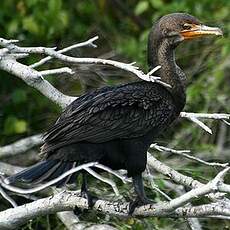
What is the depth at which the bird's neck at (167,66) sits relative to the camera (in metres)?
4.38

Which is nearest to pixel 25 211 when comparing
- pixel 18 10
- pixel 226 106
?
Result: pixel 226 106

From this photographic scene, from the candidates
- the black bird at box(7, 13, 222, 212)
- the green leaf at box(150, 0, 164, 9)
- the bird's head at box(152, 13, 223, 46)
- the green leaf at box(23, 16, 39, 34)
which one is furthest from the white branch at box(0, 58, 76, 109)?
the green leaf at box(150, 0, 164, 9)

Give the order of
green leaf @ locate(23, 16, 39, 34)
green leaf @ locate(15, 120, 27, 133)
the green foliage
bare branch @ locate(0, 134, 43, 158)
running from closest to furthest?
bare branch @ locate(0, 134, 43, 158), the green foliage, green leaf @ locate(15, 120, 27, 133), green leaf @ locate(23, 16, 39, 34)

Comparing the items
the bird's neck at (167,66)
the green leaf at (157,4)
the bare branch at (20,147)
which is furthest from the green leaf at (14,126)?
the bird's neck at (167,66)

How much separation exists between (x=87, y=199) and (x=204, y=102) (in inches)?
75.9

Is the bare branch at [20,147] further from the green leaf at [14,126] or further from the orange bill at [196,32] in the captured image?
the orange bill at [196,32]

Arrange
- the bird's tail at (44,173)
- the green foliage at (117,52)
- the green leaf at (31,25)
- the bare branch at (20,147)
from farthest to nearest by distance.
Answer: the green leaf at (31,25) → the green foliage at (117,52) → the bare branch at (20,147) → the bird's tail at (44,173)

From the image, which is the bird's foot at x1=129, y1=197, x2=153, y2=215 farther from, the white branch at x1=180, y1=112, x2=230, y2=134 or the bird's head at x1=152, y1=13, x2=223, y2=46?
the bird's head at x1=152, y1=13, x2=223, y2=46

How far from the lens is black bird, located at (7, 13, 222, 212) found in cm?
411

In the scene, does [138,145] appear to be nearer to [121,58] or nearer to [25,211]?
[25,211]

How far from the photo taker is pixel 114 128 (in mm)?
4184

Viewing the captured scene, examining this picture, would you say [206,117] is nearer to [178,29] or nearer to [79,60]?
[178,29]

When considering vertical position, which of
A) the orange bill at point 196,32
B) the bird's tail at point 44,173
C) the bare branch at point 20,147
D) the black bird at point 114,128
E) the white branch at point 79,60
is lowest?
the bare branch at point 20,147

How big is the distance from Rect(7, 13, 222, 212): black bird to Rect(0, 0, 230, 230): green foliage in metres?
0.72
